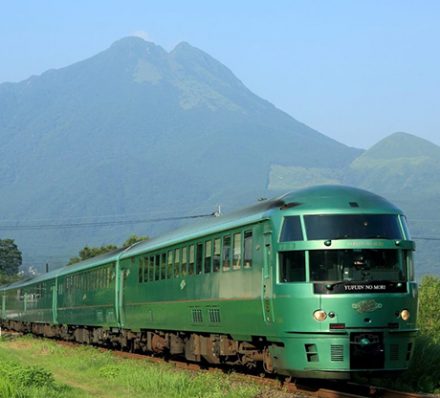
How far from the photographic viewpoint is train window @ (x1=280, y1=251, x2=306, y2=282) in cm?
1537

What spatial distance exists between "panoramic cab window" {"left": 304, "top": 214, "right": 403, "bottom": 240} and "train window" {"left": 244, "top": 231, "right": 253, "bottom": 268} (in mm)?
1763

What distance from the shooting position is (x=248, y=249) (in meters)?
17.2

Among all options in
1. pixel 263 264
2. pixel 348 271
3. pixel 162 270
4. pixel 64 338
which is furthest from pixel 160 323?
pixel 64 338

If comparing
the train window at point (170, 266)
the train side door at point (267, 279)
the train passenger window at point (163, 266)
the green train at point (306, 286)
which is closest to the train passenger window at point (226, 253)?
the green train at point (306, 286)

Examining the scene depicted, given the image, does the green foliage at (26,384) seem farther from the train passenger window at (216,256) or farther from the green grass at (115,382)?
the train passenger window at (216,256)

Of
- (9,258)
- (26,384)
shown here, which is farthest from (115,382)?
(9,258)

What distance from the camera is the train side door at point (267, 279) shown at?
16031mm

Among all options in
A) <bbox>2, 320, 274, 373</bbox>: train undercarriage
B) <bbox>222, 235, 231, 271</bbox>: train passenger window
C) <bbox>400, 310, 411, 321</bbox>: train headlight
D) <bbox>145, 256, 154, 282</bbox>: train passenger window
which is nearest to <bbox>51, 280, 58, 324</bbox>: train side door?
<bbox>2, 320, 274, 373</bbox>: train undercarriage

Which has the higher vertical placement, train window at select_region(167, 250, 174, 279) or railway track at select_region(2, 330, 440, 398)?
train window at select_region(167, 250, 174, 279)

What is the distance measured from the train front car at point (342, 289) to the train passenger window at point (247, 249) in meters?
Answer: 1.26

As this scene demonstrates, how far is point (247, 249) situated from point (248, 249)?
0.21 ft

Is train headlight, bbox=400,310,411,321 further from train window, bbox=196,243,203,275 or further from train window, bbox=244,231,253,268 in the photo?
train window, bbox=196,243,203,275

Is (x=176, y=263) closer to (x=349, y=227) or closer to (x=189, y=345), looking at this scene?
(x=189, y=345)

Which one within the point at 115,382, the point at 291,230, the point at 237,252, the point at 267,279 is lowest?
the point at 115,382
